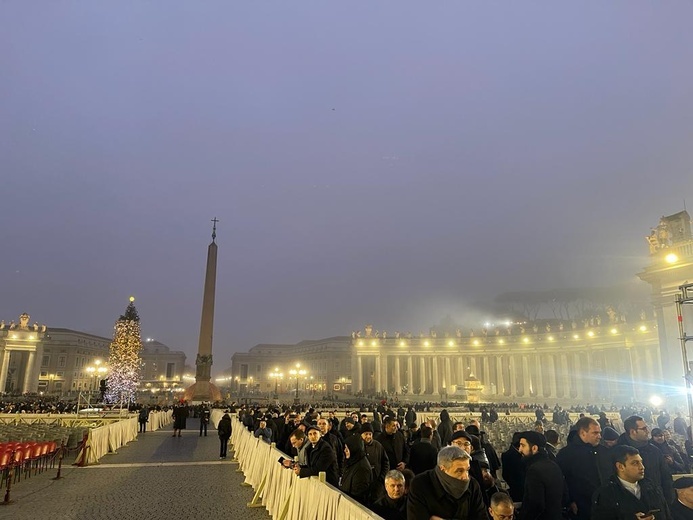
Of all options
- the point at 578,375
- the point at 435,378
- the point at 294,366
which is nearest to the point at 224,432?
the point at 578,375

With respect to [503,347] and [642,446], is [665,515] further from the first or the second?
[503,347]

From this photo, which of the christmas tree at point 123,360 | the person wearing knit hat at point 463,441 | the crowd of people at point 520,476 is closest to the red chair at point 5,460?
the crowd of people at point 520,476

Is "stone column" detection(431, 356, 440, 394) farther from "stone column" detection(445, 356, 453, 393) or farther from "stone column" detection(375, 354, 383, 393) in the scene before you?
"stone column" detection(375, 354, 383, 393)

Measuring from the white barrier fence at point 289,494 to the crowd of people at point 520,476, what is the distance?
1.06 ft

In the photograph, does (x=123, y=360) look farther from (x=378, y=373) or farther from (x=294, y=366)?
(x=294, y=366)

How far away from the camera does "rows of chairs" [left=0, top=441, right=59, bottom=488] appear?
11.1 metres

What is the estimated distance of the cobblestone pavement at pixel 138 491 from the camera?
30.1 ft

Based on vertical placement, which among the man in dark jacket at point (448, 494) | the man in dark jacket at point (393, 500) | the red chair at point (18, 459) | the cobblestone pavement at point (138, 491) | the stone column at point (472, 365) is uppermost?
the stone column at point (472, 365)

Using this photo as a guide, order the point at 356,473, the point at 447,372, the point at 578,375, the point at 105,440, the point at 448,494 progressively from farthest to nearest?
the point at 447,372 → the point at 578,375 → the point at 105,440 → the point at 356,473 → the point at 448,494

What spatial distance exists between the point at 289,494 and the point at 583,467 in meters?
4.64

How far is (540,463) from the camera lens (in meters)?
4.80

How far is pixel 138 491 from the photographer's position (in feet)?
36.5

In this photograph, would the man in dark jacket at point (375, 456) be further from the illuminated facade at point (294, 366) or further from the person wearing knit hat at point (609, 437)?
the illuminated facade at point (294, 366)

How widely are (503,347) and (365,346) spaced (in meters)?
23.2
